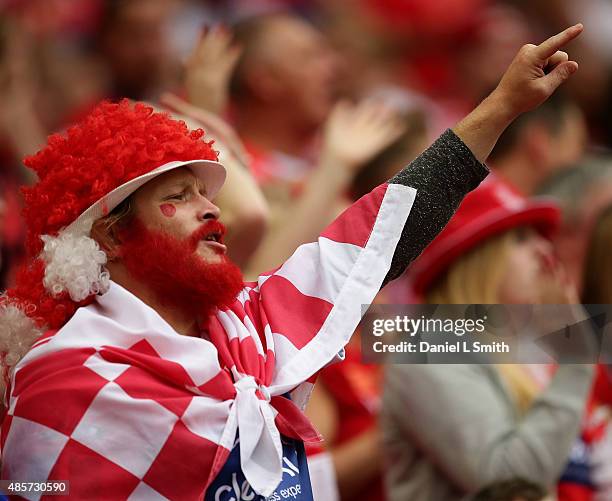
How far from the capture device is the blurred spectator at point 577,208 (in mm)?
5520

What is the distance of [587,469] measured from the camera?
4.44 m

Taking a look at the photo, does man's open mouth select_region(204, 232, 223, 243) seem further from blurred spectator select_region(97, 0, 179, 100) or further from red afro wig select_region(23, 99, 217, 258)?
blurred spectator select_region(97, 0, 179, 100)

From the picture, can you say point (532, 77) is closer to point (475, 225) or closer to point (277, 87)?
point (475, 225)

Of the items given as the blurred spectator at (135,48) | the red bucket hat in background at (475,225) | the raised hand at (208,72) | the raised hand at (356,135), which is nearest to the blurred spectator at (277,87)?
the raised hand at (356,135)

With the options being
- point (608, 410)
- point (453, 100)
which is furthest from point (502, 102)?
point (453, 100)

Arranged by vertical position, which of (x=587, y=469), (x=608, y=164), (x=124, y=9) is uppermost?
(x=124, y=9)

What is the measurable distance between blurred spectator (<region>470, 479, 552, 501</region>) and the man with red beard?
1189 mm

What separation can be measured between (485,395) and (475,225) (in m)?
0.64

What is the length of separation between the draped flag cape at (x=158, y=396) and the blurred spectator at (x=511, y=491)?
47.8 inches

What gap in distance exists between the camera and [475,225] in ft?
14.7

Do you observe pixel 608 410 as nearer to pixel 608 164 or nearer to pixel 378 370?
pixel 378 370

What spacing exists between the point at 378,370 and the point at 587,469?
3.01 ft

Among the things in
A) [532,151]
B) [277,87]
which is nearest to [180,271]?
[277,87]

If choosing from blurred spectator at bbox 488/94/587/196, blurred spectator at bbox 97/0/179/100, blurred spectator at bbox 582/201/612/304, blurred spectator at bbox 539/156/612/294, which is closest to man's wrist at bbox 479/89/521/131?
blurred spectator at bbox 582/201/612/304
